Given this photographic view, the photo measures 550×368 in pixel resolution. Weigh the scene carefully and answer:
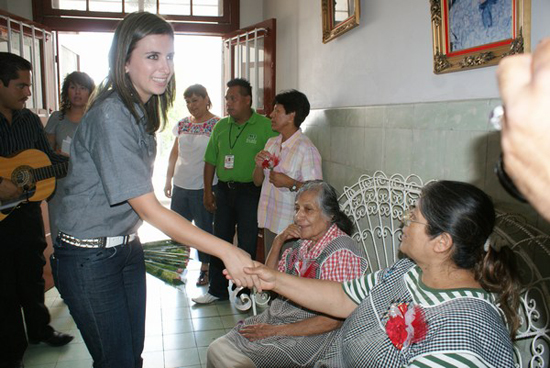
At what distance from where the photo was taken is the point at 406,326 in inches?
45.2

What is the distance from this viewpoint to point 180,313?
10.6ft

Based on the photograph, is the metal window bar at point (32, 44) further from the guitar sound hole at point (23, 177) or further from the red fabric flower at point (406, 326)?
the red fabric flower at point (406, 326)

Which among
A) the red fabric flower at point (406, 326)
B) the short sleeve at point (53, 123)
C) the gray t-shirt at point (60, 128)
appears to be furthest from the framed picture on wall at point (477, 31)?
the short sleeve at point (53, 123)

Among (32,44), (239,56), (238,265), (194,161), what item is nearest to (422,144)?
(238,265)

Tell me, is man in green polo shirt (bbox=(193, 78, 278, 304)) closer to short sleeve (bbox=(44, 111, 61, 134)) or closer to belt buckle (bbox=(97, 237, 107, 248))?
short sleeve (bbox=(44, 111, 61, 134))

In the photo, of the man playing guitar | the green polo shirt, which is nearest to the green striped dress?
the man playing guitar

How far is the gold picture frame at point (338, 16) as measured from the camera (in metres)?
2.46

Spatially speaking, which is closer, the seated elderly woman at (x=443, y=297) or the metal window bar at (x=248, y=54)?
the seated elderly woman at (x=443, y=297)

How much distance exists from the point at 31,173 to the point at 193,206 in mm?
1513

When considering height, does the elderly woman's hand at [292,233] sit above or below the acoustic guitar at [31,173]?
below

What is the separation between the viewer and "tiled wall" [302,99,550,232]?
4.75 ft

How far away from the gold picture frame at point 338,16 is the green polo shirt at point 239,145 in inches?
33.1

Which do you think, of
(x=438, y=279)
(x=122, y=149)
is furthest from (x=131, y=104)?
(x=438, y=279)

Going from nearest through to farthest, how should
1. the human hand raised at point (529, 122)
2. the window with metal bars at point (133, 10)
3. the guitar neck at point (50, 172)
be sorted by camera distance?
the human hand raised at point (529, 122), the guitar neck at point (50, 172), the window with metal bars at point (133, 10)
